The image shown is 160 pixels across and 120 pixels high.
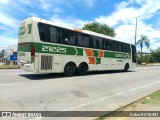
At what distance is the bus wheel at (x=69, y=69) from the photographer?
638 inches

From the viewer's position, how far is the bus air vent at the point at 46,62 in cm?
1427

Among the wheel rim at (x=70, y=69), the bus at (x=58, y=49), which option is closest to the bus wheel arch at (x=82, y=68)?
the bus at (x=58, y=49)

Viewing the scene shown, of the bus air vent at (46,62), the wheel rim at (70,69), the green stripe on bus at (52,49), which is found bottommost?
the wheel rim at (70,69)

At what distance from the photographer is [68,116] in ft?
21.6

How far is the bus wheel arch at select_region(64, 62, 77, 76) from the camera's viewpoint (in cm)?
1620

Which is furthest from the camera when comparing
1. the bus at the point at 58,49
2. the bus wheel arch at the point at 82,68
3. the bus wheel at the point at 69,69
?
the bus wheel arch at the point at 82,68

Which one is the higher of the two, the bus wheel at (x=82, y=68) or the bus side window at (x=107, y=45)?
the bus side window at (x=107, y=45)

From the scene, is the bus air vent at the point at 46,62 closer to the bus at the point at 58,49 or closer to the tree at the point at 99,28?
the bus at the point at 58,49

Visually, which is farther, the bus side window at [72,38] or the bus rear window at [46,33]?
the bus side window at [72,38]

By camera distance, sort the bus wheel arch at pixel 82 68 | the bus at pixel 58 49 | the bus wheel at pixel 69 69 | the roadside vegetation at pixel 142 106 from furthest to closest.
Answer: the bus wheel arch at pixel 82 68 → the bus wheel at pixel 69 69 → the bus at pixel 58 49 → the roadside vegetation at pixel 142 106

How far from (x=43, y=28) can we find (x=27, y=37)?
1.05 meters

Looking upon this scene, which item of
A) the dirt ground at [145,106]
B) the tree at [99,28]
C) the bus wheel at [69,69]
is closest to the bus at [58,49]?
the bus wheel at [69,69]

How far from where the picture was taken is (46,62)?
1455 centimetres

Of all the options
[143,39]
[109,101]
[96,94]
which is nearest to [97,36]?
[96,94]
